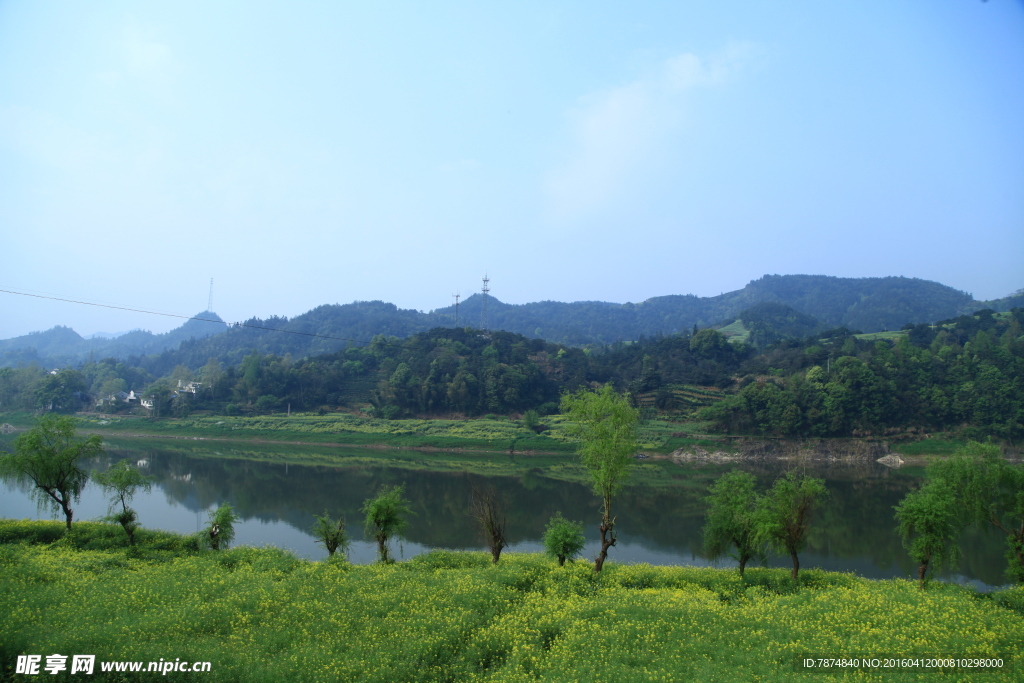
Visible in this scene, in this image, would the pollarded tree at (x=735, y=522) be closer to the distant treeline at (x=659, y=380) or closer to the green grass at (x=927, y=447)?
the distant treeline at (x=659, y=380)

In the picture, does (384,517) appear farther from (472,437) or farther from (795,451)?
(795,451)

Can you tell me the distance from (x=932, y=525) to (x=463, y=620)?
13.4 meters

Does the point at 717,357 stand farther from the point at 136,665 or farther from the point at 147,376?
the point at 147,376

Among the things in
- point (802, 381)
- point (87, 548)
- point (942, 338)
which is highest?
point (942, 338)

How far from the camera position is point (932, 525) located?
1482cm

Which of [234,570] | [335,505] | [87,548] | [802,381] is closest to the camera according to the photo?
[234,570]

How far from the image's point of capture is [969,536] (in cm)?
2525

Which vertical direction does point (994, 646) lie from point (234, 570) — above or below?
above

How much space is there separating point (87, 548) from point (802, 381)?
60184 millimetres

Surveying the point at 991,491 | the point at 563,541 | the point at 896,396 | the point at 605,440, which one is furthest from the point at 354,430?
the point at 896,396

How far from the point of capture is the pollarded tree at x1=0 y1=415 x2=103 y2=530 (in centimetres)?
1714

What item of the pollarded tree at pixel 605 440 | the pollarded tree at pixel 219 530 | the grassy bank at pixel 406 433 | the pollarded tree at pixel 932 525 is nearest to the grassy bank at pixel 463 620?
the pollarded tree at pixel 932 525

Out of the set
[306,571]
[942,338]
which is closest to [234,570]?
[306,571]

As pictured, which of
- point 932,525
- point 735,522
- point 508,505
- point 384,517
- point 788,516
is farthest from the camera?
point 508,505
